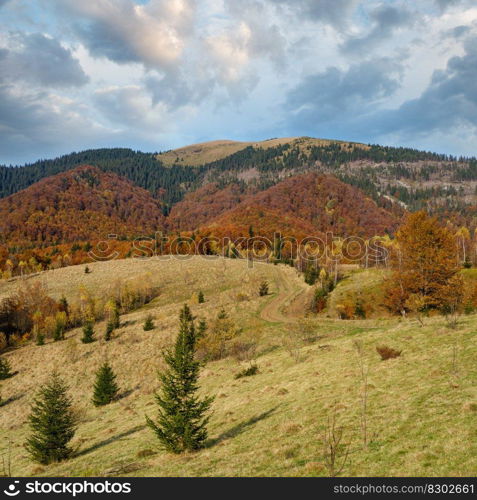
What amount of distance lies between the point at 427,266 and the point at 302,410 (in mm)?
34260

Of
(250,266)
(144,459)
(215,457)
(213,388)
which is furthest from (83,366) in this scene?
(250,266)

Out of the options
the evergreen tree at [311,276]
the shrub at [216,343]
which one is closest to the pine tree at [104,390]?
the shrub at [216,343]

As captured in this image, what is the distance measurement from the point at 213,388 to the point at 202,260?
116 meters

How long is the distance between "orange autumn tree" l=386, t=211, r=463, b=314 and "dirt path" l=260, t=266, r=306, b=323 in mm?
25189

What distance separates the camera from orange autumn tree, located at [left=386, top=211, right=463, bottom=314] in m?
47.0

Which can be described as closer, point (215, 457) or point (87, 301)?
point (215, 457)

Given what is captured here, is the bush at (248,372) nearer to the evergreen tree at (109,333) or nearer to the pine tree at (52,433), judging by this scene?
the pine tree at (52,433)

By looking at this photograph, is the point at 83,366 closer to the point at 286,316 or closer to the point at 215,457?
the point at 286,316

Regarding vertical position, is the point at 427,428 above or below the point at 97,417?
above

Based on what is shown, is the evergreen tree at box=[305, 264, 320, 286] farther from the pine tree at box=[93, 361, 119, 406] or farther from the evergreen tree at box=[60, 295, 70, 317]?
the pine tree at box=[93, 361, 119, 406]

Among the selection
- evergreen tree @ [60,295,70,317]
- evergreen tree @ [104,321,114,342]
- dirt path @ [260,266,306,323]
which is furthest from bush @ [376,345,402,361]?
evergreen tree @ [60,295,70,317]

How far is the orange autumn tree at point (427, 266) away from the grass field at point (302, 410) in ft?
21.7

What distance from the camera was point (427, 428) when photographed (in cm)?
1545

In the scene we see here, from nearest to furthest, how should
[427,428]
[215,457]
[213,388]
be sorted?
[427,428], [215,457], [213,388]
